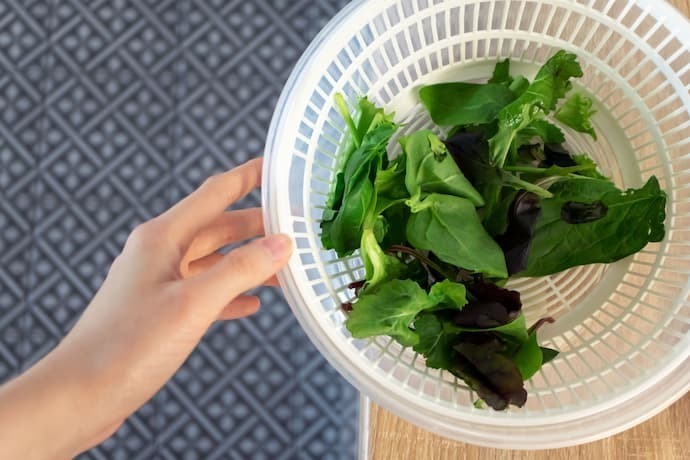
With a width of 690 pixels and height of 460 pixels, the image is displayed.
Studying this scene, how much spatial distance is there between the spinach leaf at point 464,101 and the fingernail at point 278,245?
0.56 ft

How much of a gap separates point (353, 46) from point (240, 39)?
1.73 ft

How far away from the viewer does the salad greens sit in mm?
482

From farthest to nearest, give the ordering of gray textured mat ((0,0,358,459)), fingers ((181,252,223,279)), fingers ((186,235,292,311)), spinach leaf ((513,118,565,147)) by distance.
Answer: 1. gray textured mat ((0,0,358,459))
2. fingers ((181,252,223,279))
3. spinach leaf ((513,118,565,147))
4. fingers ((186,235,292,311))

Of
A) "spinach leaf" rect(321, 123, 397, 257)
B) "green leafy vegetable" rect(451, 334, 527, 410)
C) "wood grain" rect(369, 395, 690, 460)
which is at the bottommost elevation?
"wood grain" rect(369, 395, 690, 460)

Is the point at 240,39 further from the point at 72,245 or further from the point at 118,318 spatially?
the point at 118,318

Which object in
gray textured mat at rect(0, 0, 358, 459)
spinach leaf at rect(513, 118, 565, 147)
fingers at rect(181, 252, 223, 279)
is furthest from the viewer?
gray textured mat at rect(0, 0, 358, 459)

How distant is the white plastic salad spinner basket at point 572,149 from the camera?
18.1 inches

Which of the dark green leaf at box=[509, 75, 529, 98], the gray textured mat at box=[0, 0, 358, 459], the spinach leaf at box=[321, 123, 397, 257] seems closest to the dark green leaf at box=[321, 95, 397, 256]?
the spinach leaf at box=[321, 123, 397, 257]

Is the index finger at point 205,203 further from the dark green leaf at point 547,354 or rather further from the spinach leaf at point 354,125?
the dark green leaf at point 547,354

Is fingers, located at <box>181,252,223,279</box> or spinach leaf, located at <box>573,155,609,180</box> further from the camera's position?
fingers, located at <box>181,252,223,279</box>

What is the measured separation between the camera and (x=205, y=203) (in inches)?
22.1

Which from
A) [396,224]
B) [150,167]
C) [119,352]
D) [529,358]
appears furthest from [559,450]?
[150,167]

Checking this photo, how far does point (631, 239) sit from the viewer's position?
52 centimetres

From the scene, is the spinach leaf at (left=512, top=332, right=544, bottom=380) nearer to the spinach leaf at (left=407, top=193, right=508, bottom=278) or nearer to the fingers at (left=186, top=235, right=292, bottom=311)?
the spinach leaf at (left=407, top=193, right=508, bottom=278)
